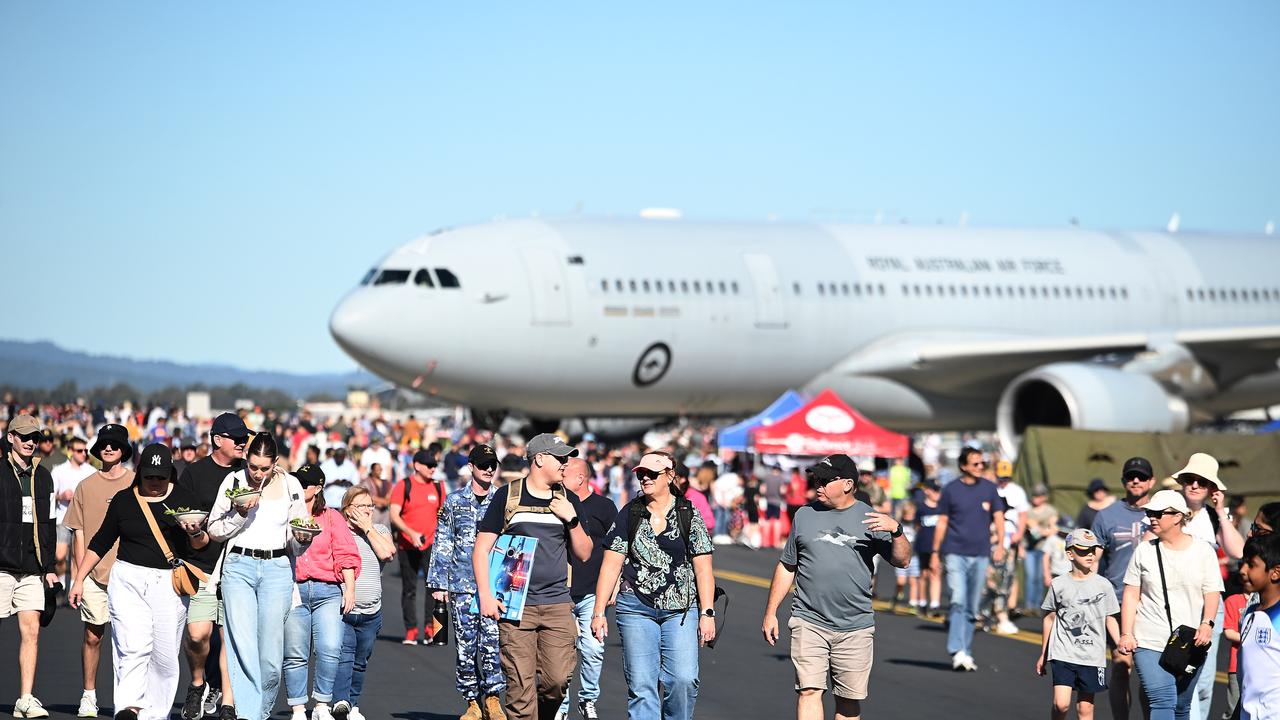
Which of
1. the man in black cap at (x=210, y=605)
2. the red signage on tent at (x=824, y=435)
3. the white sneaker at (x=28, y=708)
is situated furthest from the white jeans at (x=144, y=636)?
the red signage on tent at (x=824, y=435)

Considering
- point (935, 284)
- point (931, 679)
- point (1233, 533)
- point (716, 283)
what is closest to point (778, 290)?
point (716, 283)

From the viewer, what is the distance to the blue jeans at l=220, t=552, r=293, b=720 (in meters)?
9.07

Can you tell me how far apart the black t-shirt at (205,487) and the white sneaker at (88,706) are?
3.97 ft

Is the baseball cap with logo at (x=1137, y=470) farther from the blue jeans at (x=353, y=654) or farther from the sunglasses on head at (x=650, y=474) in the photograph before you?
the blue jeans at (x=353, y=654)

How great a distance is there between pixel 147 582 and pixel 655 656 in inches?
109

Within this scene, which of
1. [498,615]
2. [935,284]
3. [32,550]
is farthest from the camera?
[935,284]

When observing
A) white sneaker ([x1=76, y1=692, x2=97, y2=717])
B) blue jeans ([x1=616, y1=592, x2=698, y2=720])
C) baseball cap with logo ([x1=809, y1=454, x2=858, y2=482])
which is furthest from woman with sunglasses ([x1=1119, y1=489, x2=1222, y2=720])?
white sneaker ([x1=76, y1=692, x2=97, y2=717])

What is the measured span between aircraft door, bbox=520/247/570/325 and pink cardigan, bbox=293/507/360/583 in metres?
15.5

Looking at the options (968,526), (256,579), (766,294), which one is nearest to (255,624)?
(256,579)

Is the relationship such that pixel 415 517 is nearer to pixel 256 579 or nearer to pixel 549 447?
pixel 256 579

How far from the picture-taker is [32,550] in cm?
1022

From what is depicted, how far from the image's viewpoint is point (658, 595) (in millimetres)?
8805

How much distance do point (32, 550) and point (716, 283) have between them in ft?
58.2

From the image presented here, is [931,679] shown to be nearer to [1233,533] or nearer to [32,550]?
[1233,533]
